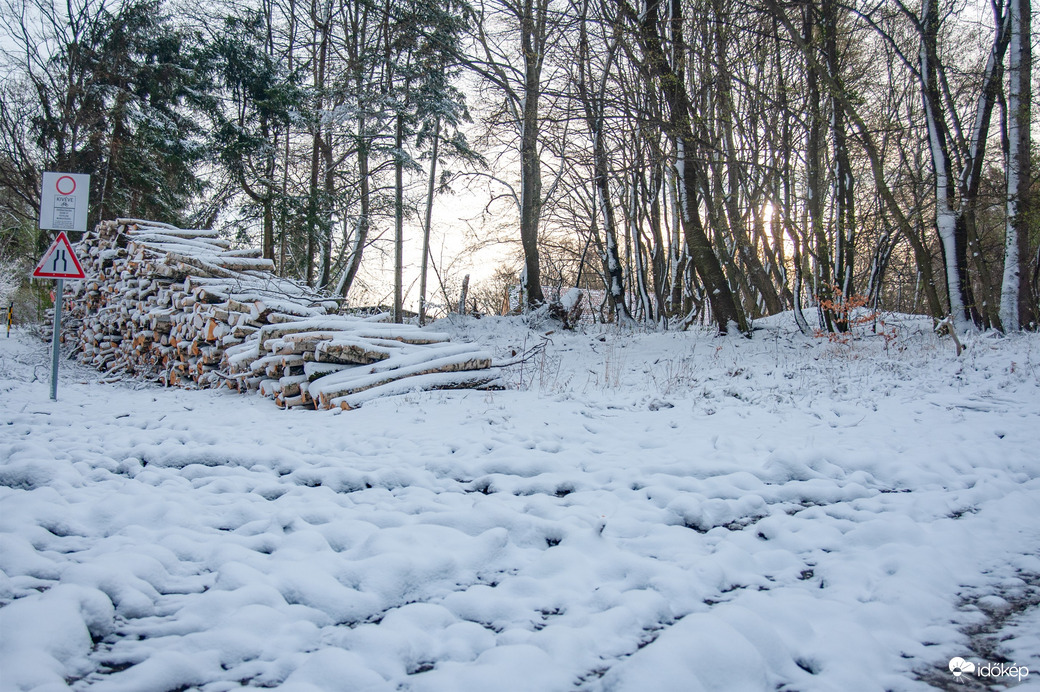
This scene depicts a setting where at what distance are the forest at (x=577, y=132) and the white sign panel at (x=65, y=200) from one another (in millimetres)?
5438

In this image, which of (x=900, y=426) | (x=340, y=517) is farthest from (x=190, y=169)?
(x=900, y=426)

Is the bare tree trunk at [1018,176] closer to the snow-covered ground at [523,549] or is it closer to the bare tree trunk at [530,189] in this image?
the snow-covered ground at [523,549]

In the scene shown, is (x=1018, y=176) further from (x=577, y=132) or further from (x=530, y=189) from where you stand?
(x=530, y=189)

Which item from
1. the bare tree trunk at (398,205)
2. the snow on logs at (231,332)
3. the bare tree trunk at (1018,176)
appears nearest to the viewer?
the snow on logs at (231,332)

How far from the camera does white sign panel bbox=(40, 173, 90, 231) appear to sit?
6.64 m

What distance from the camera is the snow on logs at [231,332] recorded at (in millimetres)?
6848

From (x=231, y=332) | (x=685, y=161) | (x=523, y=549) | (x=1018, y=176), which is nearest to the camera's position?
(x=523, y=549)

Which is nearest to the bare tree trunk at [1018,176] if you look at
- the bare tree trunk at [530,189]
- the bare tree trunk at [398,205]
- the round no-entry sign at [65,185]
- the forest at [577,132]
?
the forest at [577,132]

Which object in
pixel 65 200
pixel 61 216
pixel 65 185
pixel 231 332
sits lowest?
pixel 231 332

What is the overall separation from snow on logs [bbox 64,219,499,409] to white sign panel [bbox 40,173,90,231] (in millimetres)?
2161

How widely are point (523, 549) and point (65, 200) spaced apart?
732cm

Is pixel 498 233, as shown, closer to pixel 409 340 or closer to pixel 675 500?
pixel 409 340

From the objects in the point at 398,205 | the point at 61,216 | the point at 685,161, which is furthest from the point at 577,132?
the point at 61,216

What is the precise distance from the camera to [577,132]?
1033 centimetres
